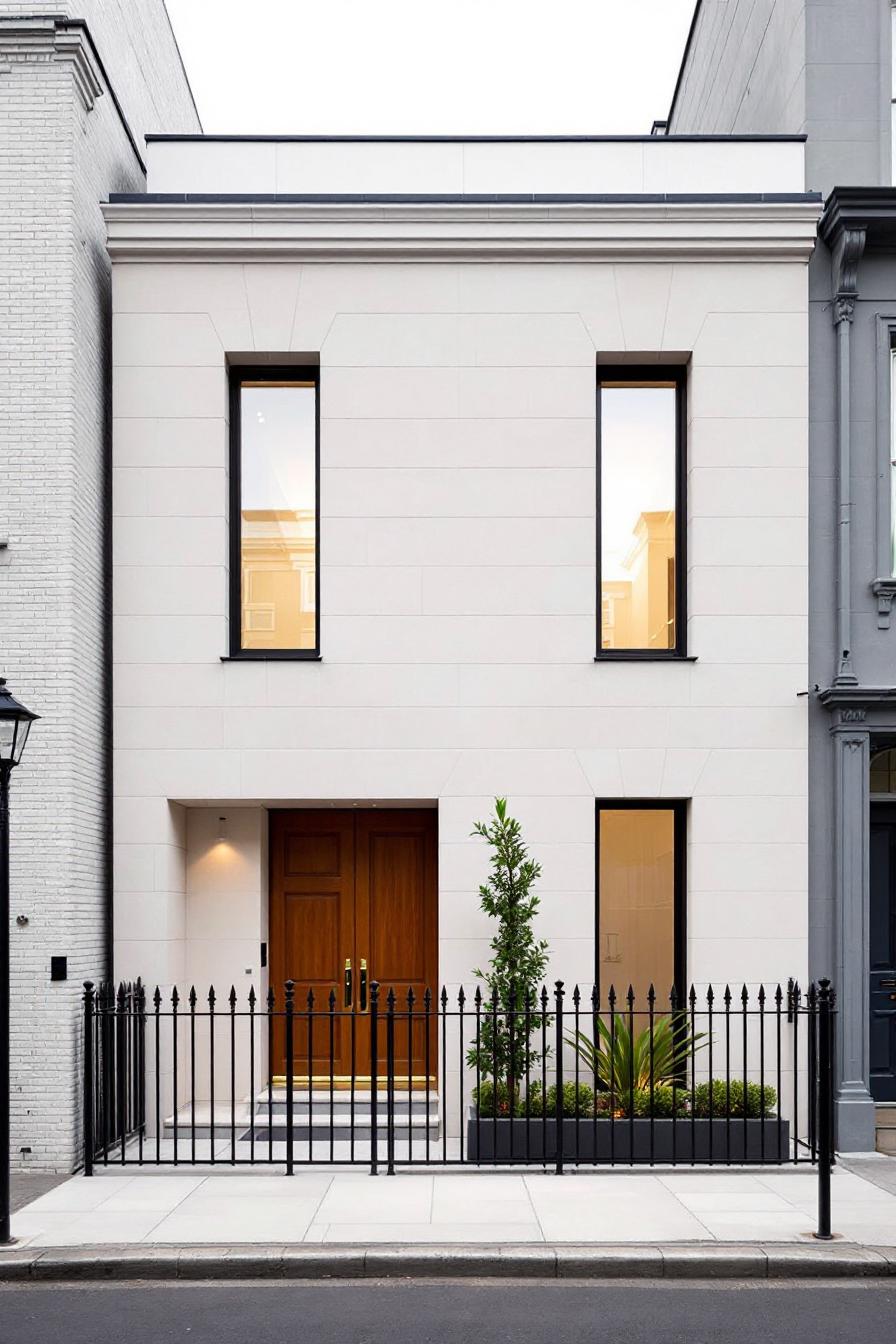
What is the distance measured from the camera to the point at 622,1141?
1065cm

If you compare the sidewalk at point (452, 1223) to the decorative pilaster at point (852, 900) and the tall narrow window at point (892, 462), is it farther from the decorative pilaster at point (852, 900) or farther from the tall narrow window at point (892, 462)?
the tall narrow window at point (892, 462)

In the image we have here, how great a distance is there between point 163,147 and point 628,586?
244 inches

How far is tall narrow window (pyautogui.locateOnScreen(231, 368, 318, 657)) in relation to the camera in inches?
496

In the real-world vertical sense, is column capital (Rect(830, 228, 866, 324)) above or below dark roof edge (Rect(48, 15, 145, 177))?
below

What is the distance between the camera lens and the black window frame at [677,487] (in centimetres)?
1244

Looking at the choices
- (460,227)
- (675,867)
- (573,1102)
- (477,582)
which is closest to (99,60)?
(460,227)

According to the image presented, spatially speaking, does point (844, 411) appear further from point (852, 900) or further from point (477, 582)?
point (852, 900)


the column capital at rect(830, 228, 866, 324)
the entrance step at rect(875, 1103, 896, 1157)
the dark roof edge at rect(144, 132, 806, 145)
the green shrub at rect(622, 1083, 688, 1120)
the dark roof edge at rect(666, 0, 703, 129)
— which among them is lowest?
the entrance step at rect(875, 1103, 896, 1157)

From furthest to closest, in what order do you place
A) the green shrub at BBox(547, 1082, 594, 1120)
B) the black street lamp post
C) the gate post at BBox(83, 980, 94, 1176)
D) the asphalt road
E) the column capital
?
the column capital < the green shrub at BBox(547, 1082, 594, 1120) < the gate post at BBox(83, 980, 94, 1176) < the black street lamp post < the asphalt road

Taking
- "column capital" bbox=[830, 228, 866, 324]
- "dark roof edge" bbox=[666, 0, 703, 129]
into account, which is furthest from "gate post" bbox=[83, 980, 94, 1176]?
"dark roof edge" bbox=[666, 0, 703, 129]

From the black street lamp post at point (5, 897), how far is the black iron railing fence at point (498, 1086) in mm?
1758

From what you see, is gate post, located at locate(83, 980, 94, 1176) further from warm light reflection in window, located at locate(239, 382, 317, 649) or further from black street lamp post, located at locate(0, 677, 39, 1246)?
warm light reflection in window, located at locate(239, 382, 317, 649)

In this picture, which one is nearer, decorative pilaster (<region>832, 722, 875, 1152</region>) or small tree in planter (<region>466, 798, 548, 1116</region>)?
small tree in planter (<region>466, 798, 548, 1116</region>)

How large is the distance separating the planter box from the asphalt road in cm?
245
